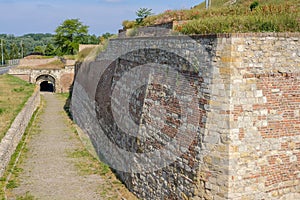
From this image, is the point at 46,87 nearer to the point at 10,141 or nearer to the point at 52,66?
the point at 52,66

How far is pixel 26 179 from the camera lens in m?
11.9

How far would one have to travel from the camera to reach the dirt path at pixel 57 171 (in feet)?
35.5

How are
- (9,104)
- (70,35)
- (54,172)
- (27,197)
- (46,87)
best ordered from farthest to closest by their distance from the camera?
(70,35) → (46,87) → (9,104) → (54,172) → (27,197)

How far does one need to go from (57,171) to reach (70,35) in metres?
44.1

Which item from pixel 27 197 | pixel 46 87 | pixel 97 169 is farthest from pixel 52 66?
pixel 27 197

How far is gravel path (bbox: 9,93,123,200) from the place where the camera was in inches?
427

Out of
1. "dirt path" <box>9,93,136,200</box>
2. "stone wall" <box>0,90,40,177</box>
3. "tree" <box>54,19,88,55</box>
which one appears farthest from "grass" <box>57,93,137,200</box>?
"tree" <box>54,19,88,55</box>

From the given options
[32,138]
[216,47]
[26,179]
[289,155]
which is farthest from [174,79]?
[32,138]

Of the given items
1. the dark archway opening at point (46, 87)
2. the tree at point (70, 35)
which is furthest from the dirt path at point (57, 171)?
the tree at point (70, 35)

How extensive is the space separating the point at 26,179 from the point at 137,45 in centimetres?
560

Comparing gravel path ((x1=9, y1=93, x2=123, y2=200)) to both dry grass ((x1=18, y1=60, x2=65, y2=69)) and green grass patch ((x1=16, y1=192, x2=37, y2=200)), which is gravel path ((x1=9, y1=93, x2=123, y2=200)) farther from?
dry grass ((x1=18, y1=60, x2=65, y2=69))

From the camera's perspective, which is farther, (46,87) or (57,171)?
(46,87)

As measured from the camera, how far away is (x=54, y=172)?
12.7 m

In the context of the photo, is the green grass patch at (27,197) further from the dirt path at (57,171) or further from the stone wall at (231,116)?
the stone wall at (231,116)
